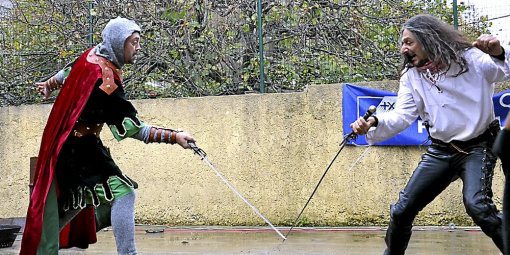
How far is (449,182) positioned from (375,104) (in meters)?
3.88

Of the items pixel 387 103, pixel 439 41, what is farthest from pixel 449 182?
pixel 387 103

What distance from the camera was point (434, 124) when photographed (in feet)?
16.5

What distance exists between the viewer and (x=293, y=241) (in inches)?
309

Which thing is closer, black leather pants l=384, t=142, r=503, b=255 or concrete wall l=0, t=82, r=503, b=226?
black leather pants l=384, t=142, r=503, b=255

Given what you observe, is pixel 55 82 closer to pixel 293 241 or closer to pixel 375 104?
pixel 293 241

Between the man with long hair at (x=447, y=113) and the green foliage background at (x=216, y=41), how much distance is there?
3914mm

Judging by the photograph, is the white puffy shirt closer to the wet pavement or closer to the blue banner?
the wet pavement

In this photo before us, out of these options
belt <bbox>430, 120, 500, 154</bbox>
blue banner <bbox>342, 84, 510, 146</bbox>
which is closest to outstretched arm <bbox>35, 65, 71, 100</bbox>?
belt <bbox>430, 120, 500, 154</bbox>

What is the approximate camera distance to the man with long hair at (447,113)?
190 inches

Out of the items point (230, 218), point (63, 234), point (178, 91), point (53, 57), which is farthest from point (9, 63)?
point (63, 234)

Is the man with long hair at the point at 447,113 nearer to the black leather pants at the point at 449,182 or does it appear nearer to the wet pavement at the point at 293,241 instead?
the black leather pants at the point at 449,182

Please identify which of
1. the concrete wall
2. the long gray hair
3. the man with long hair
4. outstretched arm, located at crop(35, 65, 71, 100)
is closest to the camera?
the man with long hair

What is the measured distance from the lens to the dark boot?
5145 millimetres

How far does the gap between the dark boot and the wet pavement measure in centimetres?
164
